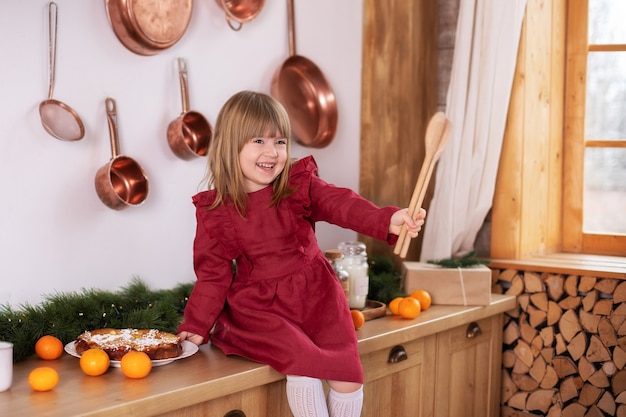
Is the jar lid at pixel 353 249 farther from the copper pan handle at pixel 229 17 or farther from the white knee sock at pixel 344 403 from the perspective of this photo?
the copper pan handle at pixel 229 17

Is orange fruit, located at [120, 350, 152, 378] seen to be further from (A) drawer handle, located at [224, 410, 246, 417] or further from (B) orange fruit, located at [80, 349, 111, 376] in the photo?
(A) drawer handle, located at [224, 410, 246, 417]

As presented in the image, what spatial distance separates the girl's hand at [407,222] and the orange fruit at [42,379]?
0.84m

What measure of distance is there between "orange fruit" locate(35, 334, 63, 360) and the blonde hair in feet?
1.70

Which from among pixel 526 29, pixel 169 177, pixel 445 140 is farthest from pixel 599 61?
pixel 169 177

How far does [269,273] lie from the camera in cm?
206

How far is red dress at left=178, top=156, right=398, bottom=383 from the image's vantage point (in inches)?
79.4

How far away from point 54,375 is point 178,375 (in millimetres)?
282

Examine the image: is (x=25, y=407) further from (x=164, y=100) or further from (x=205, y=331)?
(x=164, y=100)

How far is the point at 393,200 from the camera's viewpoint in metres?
3.15

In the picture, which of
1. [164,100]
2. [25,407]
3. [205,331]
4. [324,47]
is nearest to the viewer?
[25,407]

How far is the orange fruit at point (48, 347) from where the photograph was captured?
6.33ft

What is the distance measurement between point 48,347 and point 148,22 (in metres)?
0.96

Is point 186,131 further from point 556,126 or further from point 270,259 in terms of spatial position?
point 556,126

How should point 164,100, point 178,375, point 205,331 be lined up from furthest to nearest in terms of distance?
point 164,100 → point 205,331 → point 178,375
